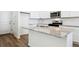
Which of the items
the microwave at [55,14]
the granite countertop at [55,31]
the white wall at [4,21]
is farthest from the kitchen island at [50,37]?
the white wall at [4,21]

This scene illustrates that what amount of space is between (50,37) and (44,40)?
10 centimetres

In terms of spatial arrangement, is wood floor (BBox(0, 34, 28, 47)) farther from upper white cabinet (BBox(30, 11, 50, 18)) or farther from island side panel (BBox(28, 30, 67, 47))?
upper white cabinet (BBox(30, 11, 50, 18))

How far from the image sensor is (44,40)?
1239mm

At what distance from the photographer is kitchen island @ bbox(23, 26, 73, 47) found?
3.68 feet

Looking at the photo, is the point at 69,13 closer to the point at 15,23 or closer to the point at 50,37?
the point at 50,37

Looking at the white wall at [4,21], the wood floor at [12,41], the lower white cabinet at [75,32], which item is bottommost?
the wood floor at [12,41]

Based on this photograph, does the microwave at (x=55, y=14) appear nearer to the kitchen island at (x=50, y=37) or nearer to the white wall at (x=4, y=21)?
the kitchen island at (x=50, y=37)

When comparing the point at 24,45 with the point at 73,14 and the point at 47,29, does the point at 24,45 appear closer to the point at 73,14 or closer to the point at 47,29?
the point at 47,29

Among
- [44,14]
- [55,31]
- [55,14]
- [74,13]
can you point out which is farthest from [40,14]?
[74,13]

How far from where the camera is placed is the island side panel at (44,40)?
1.15 m

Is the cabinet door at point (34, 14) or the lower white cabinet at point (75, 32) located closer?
the lower white cabinet at point (75, 32)
